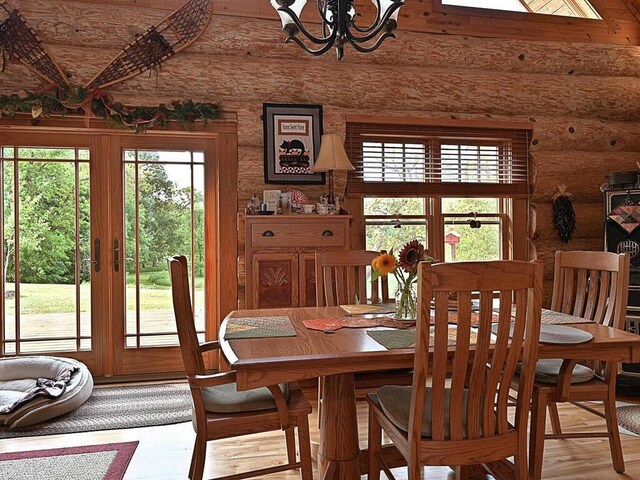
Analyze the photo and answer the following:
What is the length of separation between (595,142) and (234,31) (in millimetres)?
3259

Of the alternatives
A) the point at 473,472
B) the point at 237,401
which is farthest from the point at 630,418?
the point at 237,401

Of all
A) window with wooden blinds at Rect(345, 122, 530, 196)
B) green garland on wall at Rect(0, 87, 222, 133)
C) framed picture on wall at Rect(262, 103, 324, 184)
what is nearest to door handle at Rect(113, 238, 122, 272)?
green garland on wall at Rect(0, 87, 222, 133)

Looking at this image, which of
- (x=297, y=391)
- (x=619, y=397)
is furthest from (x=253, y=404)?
(x=619, y=397)

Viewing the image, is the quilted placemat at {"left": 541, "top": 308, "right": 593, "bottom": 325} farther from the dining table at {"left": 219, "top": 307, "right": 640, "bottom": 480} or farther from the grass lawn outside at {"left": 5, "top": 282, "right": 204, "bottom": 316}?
the grass lawn outside at {"left": 5, "top": 282, "right": 204, "bottom": 316}

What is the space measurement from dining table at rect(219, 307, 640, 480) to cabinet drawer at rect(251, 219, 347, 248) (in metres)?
1.07

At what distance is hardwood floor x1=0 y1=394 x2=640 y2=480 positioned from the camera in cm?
238

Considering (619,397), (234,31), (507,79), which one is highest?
(234,31)

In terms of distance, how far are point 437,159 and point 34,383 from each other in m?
3.46

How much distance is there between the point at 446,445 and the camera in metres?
1.65

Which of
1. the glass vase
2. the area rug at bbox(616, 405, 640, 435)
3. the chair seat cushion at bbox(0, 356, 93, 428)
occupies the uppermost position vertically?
the glass vase

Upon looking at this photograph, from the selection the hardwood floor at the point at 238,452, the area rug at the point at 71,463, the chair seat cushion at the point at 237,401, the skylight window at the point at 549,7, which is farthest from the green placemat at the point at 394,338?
the skylight window at the point at 549,7

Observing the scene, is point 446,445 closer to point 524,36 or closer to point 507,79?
point 507,79

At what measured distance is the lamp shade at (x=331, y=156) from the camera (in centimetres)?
353

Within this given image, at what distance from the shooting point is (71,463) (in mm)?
2467
